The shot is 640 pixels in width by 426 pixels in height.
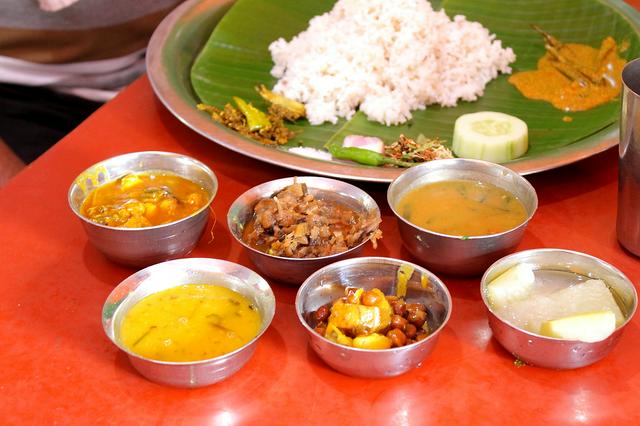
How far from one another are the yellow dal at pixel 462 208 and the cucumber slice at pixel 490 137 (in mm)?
313

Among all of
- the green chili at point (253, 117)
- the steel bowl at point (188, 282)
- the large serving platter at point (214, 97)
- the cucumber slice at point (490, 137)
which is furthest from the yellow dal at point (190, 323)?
the cucumber slice at point (490, 137)

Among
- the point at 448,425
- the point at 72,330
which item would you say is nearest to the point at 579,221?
the point at 448,425

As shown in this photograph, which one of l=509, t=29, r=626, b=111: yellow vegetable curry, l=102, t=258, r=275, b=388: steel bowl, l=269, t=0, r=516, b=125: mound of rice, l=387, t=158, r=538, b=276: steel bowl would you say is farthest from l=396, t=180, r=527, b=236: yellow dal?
l=509, t=29, r=626, b=111: yellow vegetable curry

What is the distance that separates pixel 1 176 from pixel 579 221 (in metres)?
2.02

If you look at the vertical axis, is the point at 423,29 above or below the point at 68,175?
above

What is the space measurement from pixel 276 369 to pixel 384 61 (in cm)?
145

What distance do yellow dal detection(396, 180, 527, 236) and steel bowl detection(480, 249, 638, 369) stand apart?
0.49 ft

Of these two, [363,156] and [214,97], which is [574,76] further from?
[214,97]

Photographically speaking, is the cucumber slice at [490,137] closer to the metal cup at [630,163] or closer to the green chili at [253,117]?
the metal cup at [630,163]

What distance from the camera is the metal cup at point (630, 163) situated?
69.9 inches

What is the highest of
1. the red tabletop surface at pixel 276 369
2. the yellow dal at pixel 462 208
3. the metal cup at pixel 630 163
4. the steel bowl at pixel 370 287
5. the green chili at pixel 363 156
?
the metal cup at pixel 630 163

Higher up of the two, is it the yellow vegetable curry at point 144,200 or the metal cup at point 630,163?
the metal cup at point 630,163

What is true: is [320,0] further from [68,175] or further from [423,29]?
[68,175]

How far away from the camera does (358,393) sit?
1.57m
